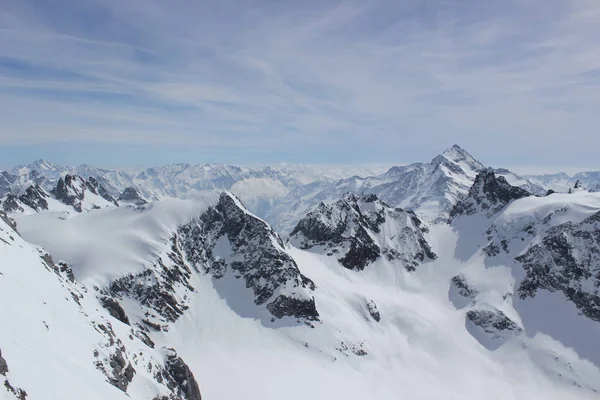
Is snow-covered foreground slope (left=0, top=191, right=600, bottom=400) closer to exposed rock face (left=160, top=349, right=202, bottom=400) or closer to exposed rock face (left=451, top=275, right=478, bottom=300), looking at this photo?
exposed rock face (left=160, top=349, right=202, bottom=400)

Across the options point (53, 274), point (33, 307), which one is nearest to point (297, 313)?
point (53, 274)

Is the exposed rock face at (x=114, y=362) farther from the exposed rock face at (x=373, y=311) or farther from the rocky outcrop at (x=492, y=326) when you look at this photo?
the rocky outcrop at (x=492, y=326)

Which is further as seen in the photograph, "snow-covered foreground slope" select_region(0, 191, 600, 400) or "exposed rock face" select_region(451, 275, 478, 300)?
"exposed rock face" select_region(451, 275, 478, 300)

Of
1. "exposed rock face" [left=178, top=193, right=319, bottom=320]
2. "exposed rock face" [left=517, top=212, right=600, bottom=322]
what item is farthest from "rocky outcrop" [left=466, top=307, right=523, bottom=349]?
"exposed rock face" [left=178, top=193, right=319, bottom=320]

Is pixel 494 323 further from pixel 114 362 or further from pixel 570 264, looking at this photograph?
pixel 114 362

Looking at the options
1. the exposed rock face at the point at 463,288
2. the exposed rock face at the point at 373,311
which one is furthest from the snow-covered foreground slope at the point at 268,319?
the exposed rock face at the point at 463,288

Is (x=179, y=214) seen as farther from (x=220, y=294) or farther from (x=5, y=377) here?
(x=5, y=377)
